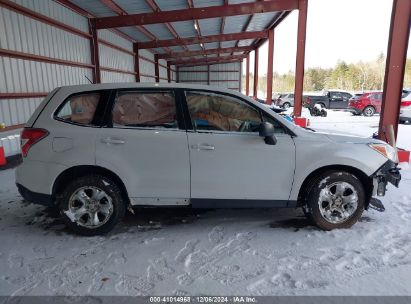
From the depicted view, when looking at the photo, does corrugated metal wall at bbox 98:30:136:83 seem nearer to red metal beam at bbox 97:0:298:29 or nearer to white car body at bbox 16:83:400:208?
red metal beam at bbox 97:0:298:29

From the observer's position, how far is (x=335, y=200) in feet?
11.5

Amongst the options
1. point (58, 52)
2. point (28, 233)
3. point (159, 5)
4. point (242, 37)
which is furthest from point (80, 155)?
point (242, 37)

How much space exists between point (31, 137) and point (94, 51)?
10.7m

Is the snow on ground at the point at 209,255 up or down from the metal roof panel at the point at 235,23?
down

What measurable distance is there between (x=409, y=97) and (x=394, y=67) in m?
8.69

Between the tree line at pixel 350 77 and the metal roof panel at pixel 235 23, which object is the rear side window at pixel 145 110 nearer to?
the metal roof panel at pixel 235 23

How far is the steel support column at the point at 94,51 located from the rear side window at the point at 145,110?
34.2ft

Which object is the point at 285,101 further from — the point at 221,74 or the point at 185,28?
the point at 185,28

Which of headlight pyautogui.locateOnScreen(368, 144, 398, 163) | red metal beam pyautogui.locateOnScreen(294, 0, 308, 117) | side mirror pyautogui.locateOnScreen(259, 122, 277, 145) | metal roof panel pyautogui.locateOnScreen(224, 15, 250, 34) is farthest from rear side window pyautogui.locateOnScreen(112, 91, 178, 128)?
metal roof panel pyautogui.locateOnScreen(224, 15, 250, 34)

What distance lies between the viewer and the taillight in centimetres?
331

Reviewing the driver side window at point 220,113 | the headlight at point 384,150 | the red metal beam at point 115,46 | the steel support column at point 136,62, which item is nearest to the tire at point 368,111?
the steel support column at point 136,62

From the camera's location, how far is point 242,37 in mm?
19516

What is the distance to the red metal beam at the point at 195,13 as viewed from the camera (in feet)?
38.9

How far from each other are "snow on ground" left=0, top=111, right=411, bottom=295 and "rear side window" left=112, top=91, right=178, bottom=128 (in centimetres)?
128
